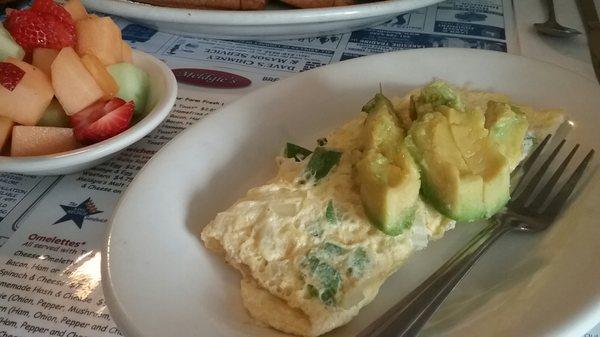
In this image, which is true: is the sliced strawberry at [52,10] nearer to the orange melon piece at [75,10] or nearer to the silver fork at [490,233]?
the orange melon piece at [75,10]

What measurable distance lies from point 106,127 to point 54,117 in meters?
0.11

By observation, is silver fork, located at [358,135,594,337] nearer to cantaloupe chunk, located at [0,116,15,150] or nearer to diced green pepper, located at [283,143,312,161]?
diced green pepper, located at [283,143,312,161]

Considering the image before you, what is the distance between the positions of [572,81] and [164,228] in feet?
2.11

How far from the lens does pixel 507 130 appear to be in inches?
29.2

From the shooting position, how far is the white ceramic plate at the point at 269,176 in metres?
0.58

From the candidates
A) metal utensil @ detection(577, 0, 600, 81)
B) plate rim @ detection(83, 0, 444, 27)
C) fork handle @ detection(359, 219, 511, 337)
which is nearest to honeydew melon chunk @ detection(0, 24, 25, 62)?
plate rim @ detection(83, 0, 444, 27)

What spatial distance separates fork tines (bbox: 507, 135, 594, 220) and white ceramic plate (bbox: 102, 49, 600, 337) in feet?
0.07

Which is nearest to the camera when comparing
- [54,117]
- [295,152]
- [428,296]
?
[428,296]

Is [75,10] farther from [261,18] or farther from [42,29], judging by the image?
[261,18]

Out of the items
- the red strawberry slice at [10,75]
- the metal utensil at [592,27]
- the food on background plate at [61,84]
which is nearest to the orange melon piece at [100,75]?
the food on background plate at [61,84]

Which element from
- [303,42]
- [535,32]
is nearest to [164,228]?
[303,42]

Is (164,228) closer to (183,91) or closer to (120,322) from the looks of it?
(120,322)

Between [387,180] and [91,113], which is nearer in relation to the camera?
[387,180]

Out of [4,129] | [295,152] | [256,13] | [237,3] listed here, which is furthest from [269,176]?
[237,3]
